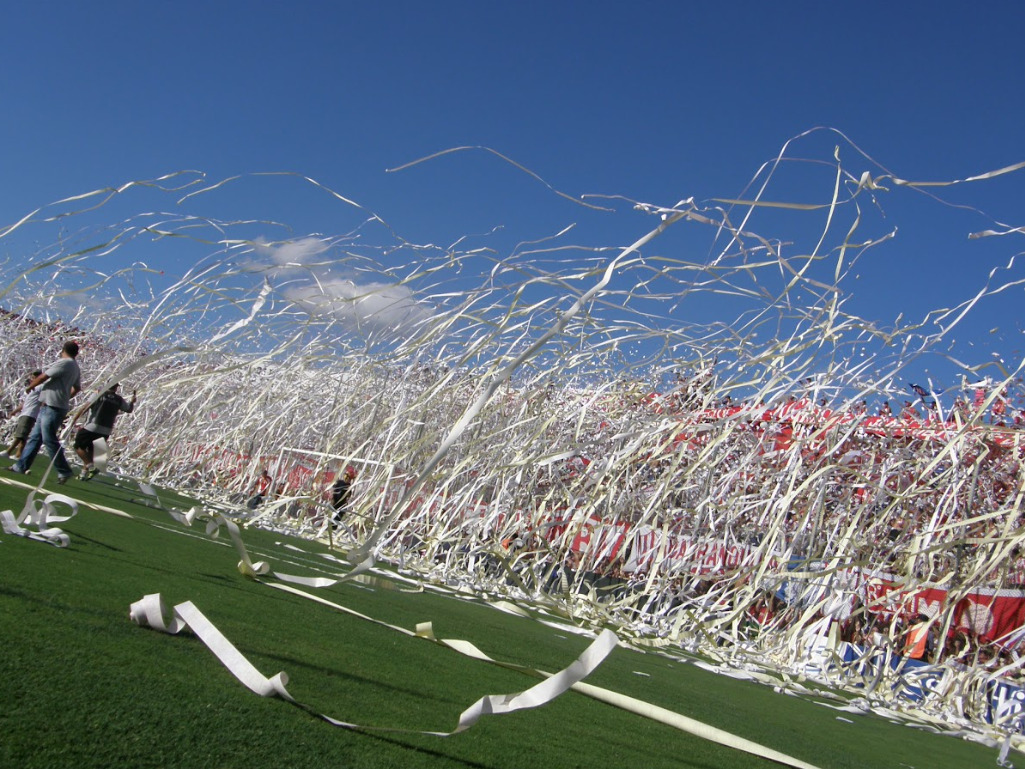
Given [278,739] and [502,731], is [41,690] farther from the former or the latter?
[502,731]

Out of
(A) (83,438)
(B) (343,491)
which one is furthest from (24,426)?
(B) (343,491)

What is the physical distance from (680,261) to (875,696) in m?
2.84

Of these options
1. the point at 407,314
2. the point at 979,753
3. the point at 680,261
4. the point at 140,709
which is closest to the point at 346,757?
the point at 140,709

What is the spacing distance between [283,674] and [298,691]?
0.16m

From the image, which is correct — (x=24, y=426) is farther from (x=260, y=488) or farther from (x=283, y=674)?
(x=283, y=674)

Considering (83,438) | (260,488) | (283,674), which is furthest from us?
(260,488)

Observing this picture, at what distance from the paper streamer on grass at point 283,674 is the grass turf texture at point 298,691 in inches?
1.2

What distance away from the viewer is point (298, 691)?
5.96ft

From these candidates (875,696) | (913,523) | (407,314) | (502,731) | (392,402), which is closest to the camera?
(502,731)

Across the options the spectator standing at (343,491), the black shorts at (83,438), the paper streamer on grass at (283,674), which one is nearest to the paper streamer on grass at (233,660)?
the paper streamer on grass at (283,674)

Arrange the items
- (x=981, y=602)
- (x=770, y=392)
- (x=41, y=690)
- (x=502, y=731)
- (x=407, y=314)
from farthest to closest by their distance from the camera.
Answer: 1. (x=981, y=602)
2. (x=407, y=314)
3. (x=770, y=392)
4. (x=502, y=731)
5. (x=41, y=690)

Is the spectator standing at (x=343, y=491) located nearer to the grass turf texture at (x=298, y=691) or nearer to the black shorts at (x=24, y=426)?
the grass turf texture at (x=298, y=691)

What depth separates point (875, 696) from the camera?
404cm

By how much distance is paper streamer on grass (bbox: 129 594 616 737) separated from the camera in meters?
1.23
